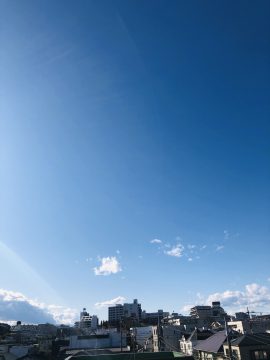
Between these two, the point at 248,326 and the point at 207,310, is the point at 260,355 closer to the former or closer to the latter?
the point at 248,326

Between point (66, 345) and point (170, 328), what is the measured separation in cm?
2874

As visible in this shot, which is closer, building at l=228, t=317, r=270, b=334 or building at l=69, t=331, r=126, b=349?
building at l=228, t=317, r=270, b=334

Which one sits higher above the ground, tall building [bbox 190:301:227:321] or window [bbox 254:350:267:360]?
tall building [bbox 190:301:227:321]

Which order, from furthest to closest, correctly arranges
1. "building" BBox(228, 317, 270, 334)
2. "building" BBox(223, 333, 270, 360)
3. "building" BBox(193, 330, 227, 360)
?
"building" BBox(228, 317, 270, 334), "building" BBox(193, 330, 227, 360), "building" BBox(223, 333, 270, 360)

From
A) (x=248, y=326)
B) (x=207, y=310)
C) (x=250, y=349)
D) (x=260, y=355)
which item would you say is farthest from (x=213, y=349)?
(x=207, y=310)

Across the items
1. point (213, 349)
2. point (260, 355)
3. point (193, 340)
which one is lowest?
point (260, 355)

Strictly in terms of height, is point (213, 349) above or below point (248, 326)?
below

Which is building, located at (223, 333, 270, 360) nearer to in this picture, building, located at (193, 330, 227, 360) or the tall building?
building, located at (193, 330, 227, 360)

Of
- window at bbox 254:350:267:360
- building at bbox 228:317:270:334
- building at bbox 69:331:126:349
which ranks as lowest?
window at bbox 254:350:267:360

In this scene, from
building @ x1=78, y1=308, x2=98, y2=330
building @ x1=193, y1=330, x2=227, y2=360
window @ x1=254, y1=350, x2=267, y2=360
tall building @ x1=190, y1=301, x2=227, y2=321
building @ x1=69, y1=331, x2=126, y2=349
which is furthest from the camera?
building @ x1=78, y1=308, x2=98, y2=330

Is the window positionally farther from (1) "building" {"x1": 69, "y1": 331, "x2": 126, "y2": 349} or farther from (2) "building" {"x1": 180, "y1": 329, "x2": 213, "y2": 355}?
(1) "building" {"x1": 69, "y1": 331, "x2": 126, "y2": 349}

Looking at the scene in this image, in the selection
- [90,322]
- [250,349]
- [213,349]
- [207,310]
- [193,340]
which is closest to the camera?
[250,349]

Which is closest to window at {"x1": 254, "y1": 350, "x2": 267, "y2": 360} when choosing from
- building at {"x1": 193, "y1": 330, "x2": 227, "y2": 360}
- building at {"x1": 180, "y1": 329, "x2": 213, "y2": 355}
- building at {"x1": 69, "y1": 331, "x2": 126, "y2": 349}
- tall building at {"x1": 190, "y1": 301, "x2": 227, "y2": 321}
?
building at {"x1": 193, "y1": 330, "x2": 227, "y2": 360}

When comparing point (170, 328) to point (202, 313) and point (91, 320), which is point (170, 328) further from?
point (91, 320)
